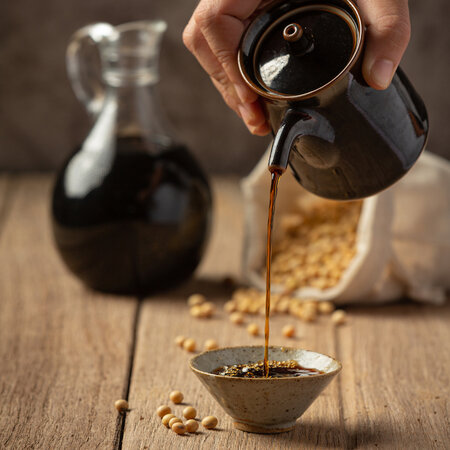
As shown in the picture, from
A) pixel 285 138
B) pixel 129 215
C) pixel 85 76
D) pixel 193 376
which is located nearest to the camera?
pixel 285 138

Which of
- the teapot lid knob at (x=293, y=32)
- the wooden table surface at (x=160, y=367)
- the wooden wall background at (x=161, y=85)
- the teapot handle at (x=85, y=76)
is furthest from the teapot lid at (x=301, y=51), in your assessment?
the wooden wall background at (x=161, y=85)

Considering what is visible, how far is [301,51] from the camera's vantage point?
0.96 m

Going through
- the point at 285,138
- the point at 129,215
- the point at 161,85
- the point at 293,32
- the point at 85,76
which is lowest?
the point at 161,85

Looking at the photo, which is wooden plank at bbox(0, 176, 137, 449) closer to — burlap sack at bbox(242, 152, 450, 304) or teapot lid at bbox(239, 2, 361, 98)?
burlap sack at bbox(242, 152, 450, 304)

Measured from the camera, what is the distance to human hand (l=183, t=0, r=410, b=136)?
967mm

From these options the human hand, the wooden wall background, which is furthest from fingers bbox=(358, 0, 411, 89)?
the wooden wall background

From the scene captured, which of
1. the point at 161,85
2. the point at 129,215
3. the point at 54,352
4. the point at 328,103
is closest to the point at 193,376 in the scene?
the point at 54,352

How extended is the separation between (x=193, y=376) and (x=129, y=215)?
0.37 metres

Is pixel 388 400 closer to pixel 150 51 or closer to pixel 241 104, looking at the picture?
pixel 241 104

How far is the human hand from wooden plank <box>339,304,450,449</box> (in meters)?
0.42

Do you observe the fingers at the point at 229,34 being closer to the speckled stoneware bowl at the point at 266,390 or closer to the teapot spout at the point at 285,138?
the teapot spout at the point at 285,138

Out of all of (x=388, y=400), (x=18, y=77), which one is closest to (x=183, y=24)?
(x=18, y=77)

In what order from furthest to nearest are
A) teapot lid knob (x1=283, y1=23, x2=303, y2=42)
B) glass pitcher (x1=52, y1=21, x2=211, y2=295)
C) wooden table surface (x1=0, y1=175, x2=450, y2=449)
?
glass pitcher (x1=52, y1=21, x2=211, y2=295), wooden table surface (x1=0, y1=175, x2=450, y2=449), teapot lid knob (x1=283, y1=23, x2=303, y2=42)

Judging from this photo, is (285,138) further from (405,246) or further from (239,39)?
(405,246)
